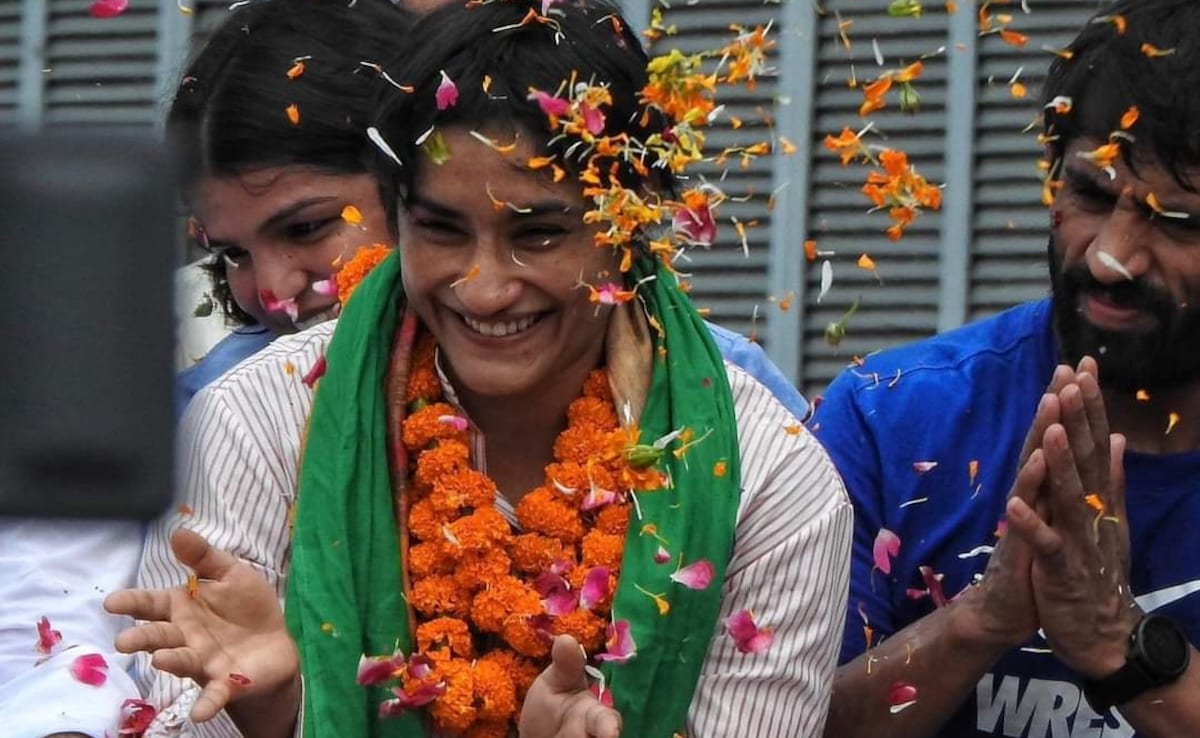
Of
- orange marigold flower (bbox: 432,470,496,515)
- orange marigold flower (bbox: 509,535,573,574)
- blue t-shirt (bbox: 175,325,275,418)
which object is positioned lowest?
orange marigold flower (bbox: 509,535,573,574)

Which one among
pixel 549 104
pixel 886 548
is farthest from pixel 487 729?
pixel 549 104

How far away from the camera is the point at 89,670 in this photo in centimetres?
342

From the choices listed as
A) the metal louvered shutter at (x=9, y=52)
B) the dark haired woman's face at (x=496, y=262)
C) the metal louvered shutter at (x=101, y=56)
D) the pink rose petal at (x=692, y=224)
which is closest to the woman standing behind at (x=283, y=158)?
the dark haired woman's face at (x=496, y=262)

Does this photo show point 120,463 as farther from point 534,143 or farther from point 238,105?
point 238,105

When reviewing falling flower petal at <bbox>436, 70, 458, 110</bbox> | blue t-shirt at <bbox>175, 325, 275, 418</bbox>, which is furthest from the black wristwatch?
blue t-shirt at <bbox>175, 325, 275, 418</bbox>

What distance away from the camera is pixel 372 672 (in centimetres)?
334

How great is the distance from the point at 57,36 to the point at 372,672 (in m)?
3.57

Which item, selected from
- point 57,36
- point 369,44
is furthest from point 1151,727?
point 57,36

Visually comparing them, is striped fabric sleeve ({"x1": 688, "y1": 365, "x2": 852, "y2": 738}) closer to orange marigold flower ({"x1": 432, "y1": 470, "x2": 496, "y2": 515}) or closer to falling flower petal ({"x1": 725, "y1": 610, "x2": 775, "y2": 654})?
falling flower petal ({"x1": 725, "y1": 610, "x2": 775, "y2": 654})

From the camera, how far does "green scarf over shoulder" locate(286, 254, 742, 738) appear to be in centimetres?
334

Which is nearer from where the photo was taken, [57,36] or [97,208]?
[97,208]

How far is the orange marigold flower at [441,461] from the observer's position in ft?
11.5

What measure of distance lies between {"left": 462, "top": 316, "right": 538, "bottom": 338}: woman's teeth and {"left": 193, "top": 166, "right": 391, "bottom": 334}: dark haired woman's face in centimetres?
59

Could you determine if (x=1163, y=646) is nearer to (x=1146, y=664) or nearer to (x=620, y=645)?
(x=1146, y=664)
